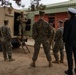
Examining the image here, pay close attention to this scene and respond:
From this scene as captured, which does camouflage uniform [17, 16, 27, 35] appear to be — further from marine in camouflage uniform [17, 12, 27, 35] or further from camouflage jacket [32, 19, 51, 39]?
camouflage jacket [32, 19, 51, 39]

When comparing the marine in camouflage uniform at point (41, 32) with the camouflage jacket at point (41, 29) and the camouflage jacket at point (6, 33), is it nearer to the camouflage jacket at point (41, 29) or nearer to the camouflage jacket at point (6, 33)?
the camouflage jacket at point (41, 29)

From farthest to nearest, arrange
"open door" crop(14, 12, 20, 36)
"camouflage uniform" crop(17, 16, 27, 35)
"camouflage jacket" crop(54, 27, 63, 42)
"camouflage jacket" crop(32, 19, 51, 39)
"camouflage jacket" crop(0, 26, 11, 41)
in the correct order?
"open door" crop(14, 12, 20, 36) < "camouflage uniform" crop(17, 16, 27, 35) < "camouflage jacket" crop(0, 26, 11, 41) < "camouflage jacket" crop(54, 27, 63, 42) < "camouflage jacket" crop(32, 19, 51, 39)

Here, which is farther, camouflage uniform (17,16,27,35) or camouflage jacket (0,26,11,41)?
camouflage uniform (17,16,27,35)

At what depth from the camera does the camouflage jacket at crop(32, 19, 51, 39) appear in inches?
316

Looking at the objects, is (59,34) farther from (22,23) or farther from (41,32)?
(22,23)

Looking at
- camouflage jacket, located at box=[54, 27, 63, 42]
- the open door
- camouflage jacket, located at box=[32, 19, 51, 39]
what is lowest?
the open door

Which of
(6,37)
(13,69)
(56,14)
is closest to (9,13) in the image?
(6,37)

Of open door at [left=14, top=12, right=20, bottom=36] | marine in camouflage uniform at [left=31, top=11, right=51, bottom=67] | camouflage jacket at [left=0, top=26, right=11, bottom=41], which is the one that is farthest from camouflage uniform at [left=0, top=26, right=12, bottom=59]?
open door at [left=14, top=12, right=20, bottom=36]

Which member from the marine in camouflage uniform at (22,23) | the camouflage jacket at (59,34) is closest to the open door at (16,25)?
the marine in camouflage uniform at (22,23)

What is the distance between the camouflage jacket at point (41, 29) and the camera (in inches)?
316

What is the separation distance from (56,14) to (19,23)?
11325mm

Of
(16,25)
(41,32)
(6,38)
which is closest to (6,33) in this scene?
(6,38)

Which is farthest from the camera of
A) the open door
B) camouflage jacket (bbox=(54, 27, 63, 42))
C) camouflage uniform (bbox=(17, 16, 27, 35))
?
the open door

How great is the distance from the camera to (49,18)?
25453 mm
